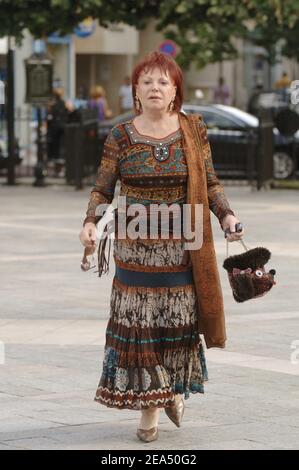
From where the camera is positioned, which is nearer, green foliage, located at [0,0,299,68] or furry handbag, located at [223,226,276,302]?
furry handbag, located at [223,226,276,302]

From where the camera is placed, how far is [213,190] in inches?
289

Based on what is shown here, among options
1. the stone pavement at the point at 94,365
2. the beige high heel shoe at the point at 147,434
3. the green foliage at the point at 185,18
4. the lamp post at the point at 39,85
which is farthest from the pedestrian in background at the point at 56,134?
the beige high heel shoe at the point at 147,434

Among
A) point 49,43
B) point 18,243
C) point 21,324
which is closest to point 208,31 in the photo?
point 18,243

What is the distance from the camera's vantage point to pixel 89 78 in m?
51.4

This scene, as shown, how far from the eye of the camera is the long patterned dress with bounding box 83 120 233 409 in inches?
280

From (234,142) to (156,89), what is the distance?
61.1 ft

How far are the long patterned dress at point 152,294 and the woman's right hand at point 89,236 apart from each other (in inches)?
2.3

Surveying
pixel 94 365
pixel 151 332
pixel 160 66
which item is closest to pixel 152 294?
pixel 151 332

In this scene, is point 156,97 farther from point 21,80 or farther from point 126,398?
point 21,80

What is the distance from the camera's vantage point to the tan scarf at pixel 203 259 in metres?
7.18

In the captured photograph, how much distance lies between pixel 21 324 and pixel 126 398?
3849 mm

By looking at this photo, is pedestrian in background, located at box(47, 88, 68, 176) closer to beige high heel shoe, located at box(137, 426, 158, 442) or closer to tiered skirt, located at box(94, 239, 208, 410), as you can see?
tiered skirt, located at box(94, 239, 208, 410)

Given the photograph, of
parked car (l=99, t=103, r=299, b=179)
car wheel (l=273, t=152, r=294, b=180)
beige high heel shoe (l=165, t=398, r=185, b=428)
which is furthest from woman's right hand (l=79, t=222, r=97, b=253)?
car wheel (l=273, t=152, r=294, b=180)

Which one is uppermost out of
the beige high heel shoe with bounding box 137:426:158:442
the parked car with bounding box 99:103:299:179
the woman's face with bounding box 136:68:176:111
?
the woman's face with bounding box 136:68:176:111
